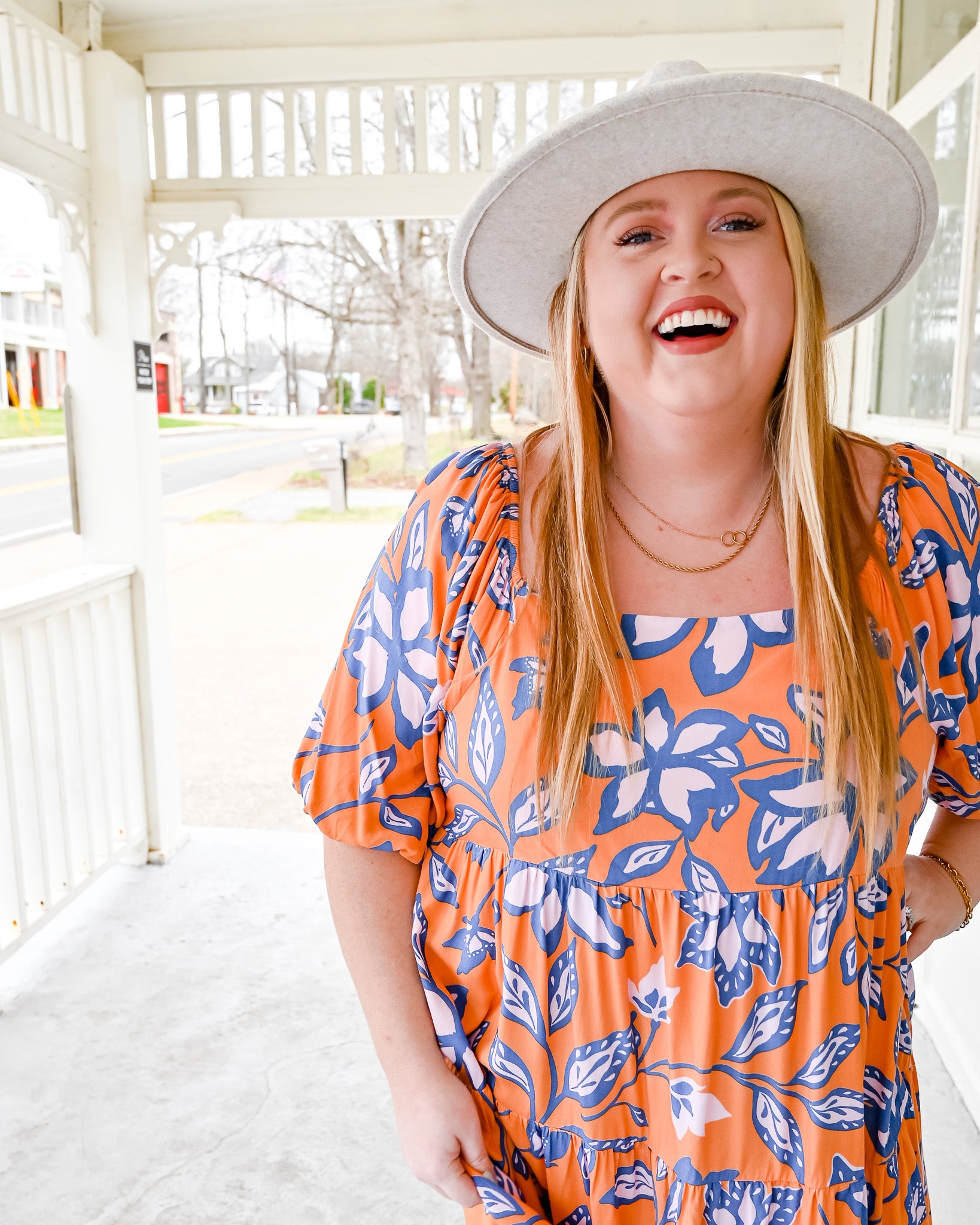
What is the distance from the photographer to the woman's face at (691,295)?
93 cm

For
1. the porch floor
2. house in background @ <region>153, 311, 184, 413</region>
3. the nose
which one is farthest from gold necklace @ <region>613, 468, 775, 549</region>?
house in background @ <region>153, 311, 184, 413</region>

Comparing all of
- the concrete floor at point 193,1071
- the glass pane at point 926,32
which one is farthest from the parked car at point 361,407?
the glass pane at point 926,32

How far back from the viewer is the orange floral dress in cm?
89

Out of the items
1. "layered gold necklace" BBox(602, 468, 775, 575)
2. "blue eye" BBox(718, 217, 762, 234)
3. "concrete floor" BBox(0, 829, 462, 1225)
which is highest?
"blue eye" BBox(718, 217, 762, 234)

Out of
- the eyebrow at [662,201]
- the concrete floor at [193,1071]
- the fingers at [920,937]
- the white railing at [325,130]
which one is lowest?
the concrete floor at [193,1071]

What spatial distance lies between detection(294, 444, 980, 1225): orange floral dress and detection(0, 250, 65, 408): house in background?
2394 millimetres

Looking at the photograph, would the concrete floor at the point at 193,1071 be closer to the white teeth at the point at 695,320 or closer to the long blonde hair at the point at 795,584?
the long blonde hair at the point at 795,584

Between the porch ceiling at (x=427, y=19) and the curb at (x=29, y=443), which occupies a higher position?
the porch ceiling at (x=427, y=19)

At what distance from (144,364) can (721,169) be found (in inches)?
103

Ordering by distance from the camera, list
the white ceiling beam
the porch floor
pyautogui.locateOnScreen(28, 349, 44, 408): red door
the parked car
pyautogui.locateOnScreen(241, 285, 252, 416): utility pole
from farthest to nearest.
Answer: the parked car, pyautogui.locateOnScreen(241, 285, 252, 416): utility pole, pyautogui.locateOnScreen(28, 349, 44, 408): red door, the white ceiling beam, the porch floor

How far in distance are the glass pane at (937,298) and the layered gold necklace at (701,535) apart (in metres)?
1.27

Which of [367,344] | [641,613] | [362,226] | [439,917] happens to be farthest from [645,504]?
[367,344]

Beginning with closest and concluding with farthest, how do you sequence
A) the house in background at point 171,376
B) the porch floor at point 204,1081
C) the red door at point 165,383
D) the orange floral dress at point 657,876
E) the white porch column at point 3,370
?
the orange floral dress at point 657,876, the porch floor at point 204,1081, the white porch column at point 3,370, the house in background at point 171,376, the red door at point 165,383

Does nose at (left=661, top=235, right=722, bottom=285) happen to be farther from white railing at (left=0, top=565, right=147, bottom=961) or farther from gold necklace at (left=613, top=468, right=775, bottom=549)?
white railing at (left=0, top=565, right=147, bottom=961)
